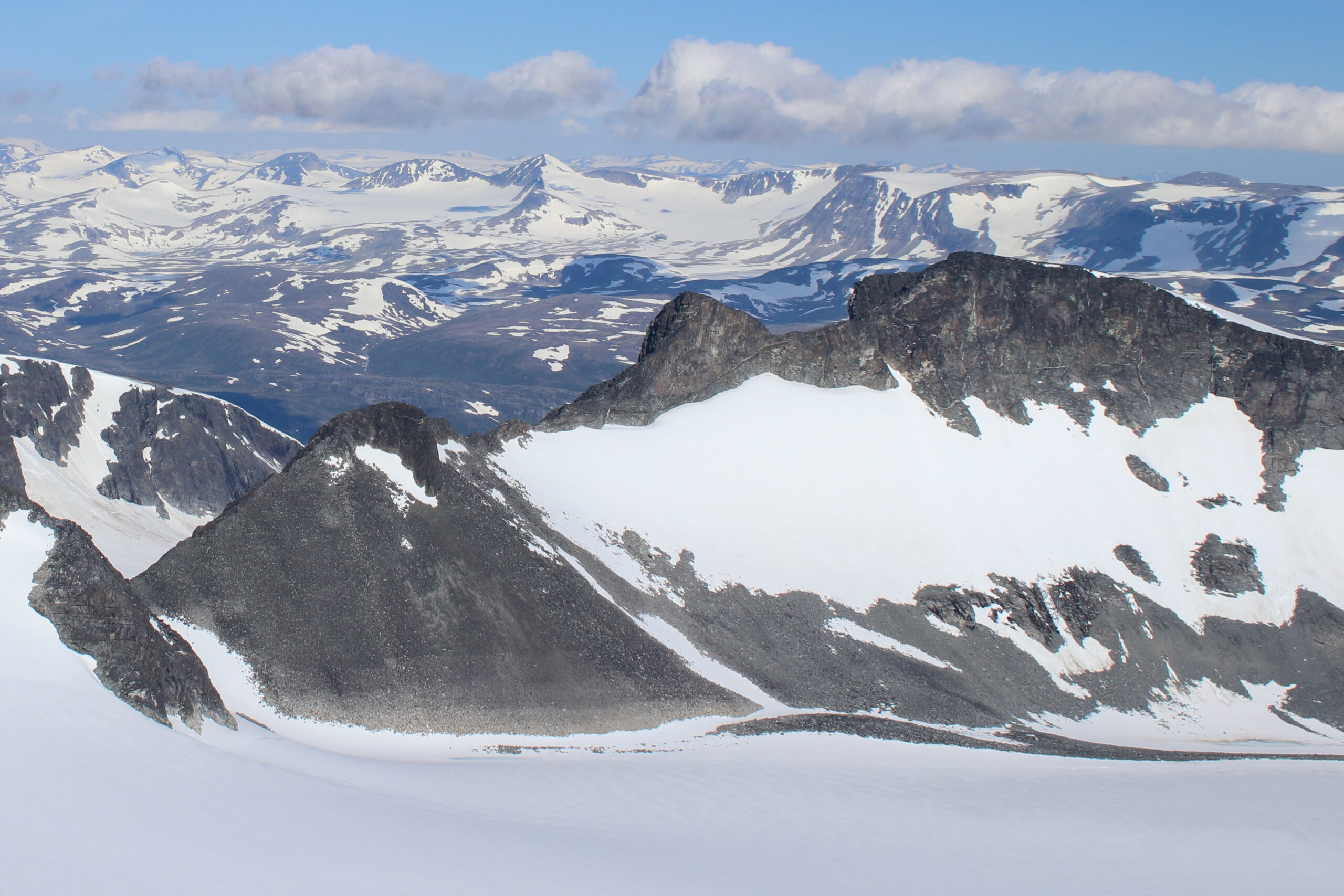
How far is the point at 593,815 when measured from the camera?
47.2 m

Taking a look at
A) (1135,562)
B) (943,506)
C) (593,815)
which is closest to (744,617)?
(943,506)

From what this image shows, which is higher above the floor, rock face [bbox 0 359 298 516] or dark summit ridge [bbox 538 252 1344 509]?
dark summit ridge [bbox 538 252 1344 509]

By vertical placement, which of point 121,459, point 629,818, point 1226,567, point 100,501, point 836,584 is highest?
point 629,818

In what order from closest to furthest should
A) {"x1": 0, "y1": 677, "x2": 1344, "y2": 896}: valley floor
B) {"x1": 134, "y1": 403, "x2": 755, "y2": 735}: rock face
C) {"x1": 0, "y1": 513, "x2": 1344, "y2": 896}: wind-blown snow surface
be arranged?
{"x1": 0, "y1": 677, "x2": 1344, "y2": 896}: valley floor, {"x1": 0, "y1": 513, "x2": 1344, "y2": 896}: wind-blown snow surface, {"x1": 134, "y1": 403, "x2": 755, "y2": 735}: rock face

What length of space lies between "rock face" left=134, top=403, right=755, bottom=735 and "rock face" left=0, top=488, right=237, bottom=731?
8617 millimetres

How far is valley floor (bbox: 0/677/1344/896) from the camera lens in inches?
1324

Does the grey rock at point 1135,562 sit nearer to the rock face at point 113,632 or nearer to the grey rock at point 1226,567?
the grey rock at point 1226,567

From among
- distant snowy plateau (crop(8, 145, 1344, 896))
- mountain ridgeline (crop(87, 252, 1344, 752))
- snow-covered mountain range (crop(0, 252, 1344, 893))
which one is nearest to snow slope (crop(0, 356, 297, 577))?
distant snowy plateau (crop(8, 145, 1344, 896))

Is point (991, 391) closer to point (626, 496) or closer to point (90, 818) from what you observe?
point (626, 496)

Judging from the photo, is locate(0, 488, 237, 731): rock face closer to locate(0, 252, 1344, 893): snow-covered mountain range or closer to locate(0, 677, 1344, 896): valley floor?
locate(0, 252, 1344, 893): snow-covered mountain range

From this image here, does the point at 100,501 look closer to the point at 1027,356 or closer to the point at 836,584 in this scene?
the point at 836,584

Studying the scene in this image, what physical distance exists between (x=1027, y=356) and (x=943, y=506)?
2989 cm

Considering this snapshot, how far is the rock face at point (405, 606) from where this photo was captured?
62.1 meters

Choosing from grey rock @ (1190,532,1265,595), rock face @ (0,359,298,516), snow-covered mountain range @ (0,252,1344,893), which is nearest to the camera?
snow-covered mountain range @ (0,252,1344,893)
